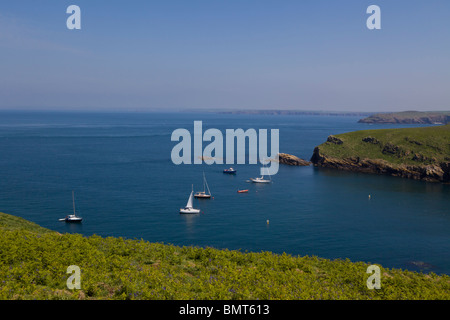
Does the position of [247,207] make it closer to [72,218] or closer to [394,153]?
[72,218]

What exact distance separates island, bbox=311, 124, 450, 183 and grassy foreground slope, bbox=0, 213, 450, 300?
101898 millimetres

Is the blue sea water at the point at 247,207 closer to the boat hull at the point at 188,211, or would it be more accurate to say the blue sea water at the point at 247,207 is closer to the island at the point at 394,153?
the boat hull at the point at 188,211

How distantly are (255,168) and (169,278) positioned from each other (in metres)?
106

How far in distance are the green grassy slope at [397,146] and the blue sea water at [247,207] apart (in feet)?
41.8

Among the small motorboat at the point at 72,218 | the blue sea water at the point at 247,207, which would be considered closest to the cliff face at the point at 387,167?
the blue sea water at the point at 247,207

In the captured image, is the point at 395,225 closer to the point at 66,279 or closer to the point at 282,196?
the point at 282,196

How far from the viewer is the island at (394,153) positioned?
110 meters

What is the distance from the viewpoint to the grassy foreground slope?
15.4m

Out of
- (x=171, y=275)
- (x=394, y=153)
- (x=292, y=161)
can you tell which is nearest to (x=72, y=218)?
(x=171, y=275)

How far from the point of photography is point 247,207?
7550cm

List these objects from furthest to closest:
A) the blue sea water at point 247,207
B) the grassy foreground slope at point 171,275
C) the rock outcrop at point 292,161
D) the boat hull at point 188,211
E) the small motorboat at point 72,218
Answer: the rock outcrop at point 292,161 < the boat hull at point 188,211 < the small motorboat at point 72,218 < the blue sea water at point 247,207 < the grassy foreground slope at point 171,275

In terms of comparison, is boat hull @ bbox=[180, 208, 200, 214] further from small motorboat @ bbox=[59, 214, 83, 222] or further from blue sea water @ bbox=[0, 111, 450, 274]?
small motorboat @ bbox=[59, 214, 83, 222]

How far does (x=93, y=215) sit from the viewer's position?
66.6 m

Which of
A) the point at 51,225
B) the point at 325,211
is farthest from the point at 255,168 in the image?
the point at 51,225
